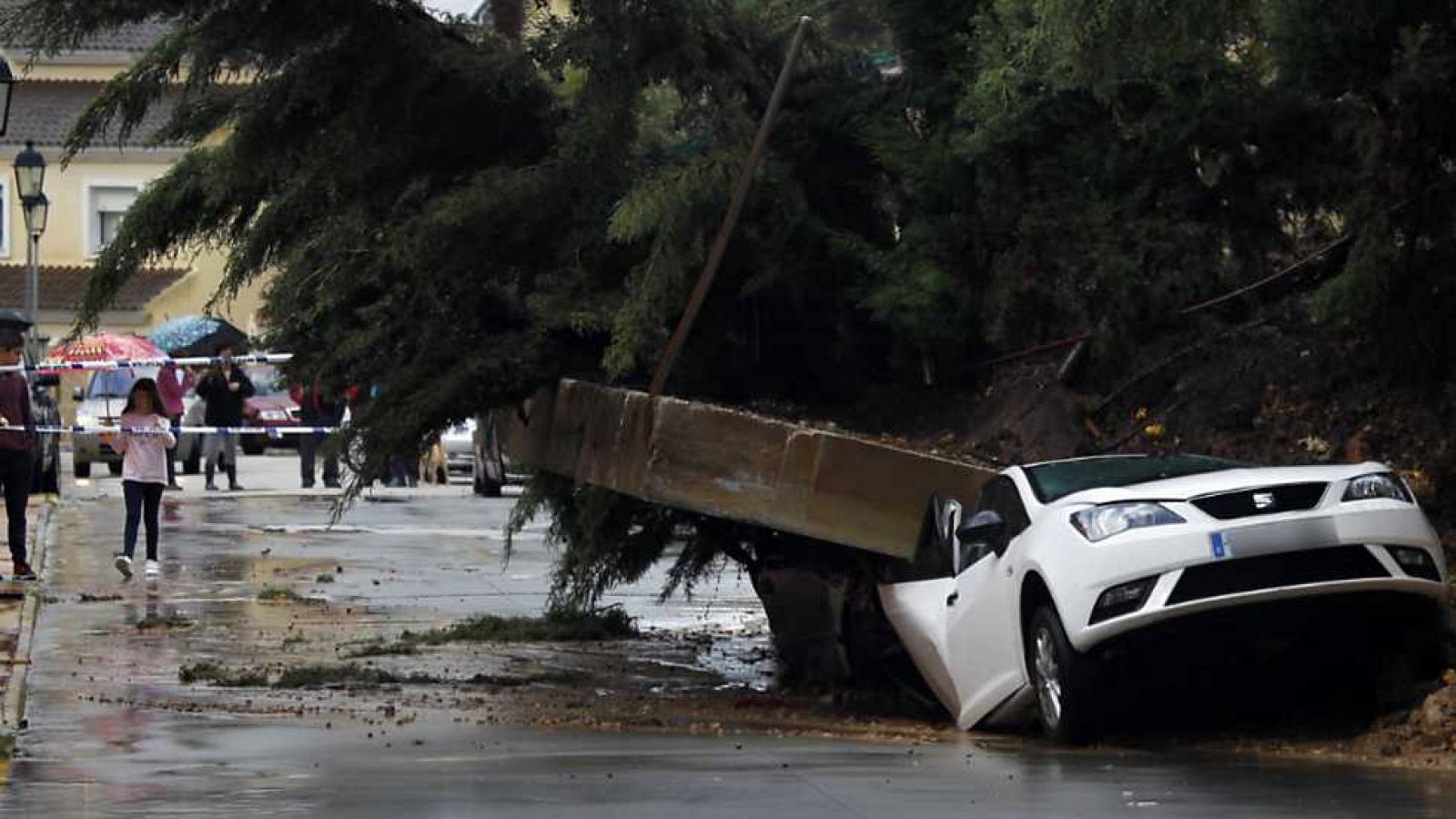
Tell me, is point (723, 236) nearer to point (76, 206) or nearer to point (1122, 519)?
point (1122, 519)

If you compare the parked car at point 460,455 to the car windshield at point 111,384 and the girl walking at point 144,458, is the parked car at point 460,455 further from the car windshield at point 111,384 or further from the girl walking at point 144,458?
the girl walking at point 144,458

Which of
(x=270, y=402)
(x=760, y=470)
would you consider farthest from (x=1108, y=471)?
(x=270, y=402)

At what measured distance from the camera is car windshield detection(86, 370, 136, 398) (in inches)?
1944

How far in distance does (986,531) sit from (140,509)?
11399 mm

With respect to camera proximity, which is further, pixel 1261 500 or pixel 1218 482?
pixel 1218 482

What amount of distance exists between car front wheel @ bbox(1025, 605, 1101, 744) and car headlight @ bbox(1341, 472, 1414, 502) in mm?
1308

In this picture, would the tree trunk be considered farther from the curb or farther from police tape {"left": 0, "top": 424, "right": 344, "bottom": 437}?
the curb

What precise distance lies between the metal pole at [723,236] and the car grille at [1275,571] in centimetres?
469

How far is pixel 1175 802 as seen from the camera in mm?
9883

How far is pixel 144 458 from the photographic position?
885 inches

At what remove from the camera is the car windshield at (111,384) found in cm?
4938

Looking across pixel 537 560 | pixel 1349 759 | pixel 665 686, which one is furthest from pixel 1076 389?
pixel 537 560

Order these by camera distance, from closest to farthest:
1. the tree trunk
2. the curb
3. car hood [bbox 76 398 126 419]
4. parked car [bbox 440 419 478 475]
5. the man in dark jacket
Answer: the curb, the tree trunk, the man in dark jacket, parked car [bbox 440 419 478 475], car hood [bbox 76 398 126 419]

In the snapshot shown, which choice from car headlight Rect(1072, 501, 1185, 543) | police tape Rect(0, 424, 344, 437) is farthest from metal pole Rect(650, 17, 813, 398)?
car headlight Rect(1072, 501, 1185, 543)
